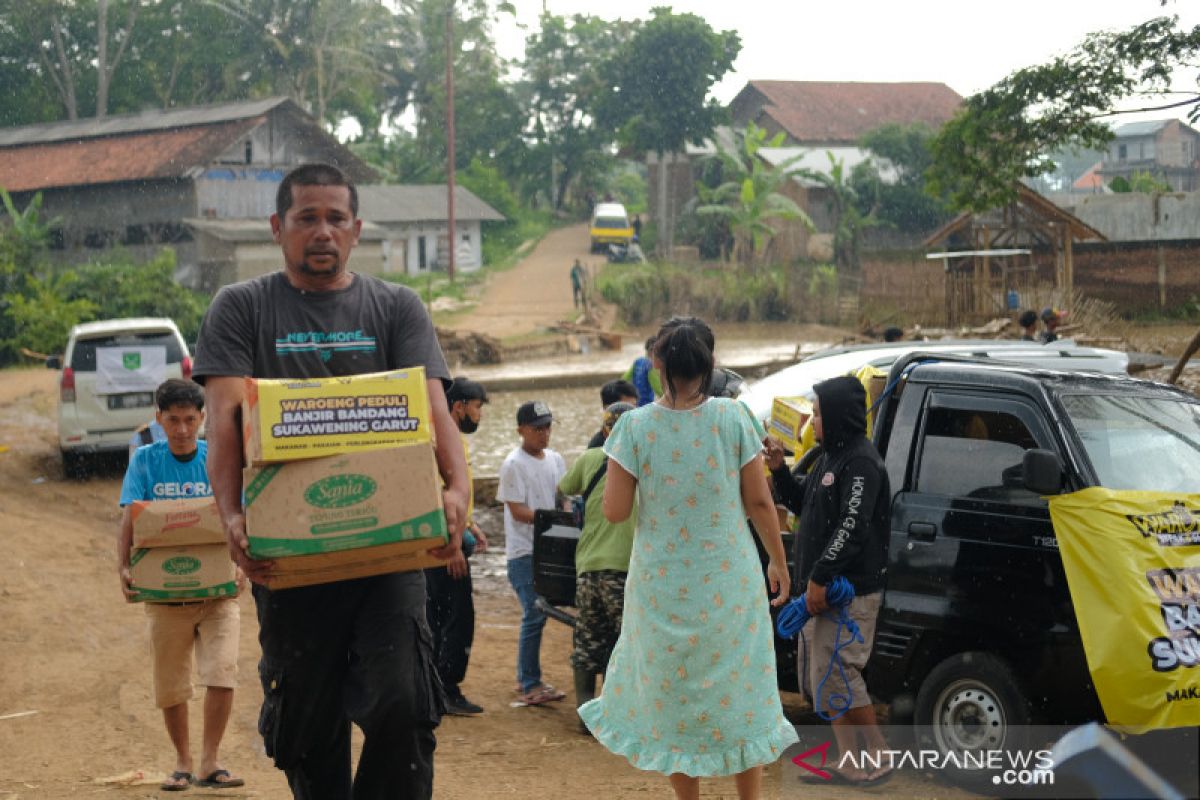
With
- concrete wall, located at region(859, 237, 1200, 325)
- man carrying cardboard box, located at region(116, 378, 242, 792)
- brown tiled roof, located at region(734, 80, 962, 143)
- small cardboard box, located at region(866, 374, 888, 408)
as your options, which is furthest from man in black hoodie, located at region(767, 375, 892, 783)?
brown tiled roof, located at region(734, 80, 962, 143)

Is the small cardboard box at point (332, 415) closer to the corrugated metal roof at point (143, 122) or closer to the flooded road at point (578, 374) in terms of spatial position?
the flooded road at point (578, 374)

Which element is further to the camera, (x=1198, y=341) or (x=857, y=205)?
(x=857, y=205)

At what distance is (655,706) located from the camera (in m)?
4.87

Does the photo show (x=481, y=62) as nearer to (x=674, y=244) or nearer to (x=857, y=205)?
(x=674, y=244)

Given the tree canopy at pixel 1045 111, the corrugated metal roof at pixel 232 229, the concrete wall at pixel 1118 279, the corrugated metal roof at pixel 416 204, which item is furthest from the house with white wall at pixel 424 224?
the tree canopy at pixel 1045 111

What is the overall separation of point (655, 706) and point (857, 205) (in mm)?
51334

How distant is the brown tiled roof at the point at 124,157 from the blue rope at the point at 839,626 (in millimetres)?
37135

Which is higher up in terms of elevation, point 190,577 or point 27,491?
point 190,577

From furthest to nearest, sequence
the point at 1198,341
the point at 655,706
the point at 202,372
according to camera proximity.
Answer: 1. the point at 1198,341
2. the point at 655,706
3. the point at 202,372

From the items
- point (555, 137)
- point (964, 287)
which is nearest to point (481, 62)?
point (555, 137)

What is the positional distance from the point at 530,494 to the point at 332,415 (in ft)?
15.7

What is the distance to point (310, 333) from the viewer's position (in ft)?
13.9

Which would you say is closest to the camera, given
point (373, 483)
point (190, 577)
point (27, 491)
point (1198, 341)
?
point (373, 483)

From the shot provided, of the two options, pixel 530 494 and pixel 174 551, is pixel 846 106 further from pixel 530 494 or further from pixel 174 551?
pixel 174 551
